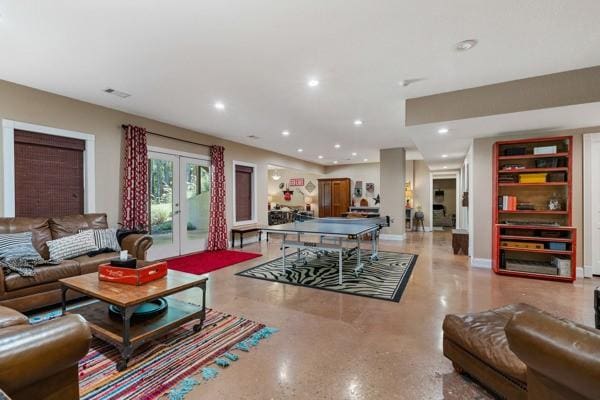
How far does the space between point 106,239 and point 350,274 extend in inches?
141

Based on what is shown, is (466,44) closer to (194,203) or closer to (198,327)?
(198,327)

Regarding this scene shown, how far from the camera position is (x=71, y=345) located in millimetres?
1214

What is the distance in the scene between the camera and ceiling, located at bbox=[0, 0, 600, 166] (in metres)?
2.09

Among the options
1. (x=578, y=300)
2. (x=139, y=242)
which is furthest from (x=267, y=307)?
(x=578, y=300)

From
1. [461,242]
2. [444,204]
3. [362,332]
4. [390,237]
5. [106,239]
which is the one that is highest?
[444,204]

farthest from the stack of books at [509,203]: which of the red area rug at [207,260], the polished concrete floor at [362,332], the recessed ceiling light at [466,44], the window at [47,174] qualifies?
the window at [47,174]

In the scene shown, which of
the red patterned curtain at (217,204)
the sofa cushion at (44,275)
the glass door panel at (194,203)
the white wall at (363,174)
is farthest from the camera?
the white wall at (363,174)

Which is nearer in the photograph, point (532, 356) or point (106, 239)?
point (532, 356)

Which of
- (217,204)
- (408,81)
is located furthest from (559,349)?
(217,204)

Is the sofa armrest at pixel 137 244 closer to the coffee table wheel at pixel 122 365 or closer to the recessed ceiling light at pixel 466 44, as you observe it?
the coffee table wheel at pixel 122 365

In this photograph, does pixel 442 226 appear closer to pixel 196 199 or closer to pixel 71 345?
pixel 196 199

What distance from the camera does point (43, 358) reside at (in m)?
1.13

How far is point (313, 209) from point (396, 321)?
9723 mm

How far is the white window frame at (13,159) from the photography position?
11.1 ft
